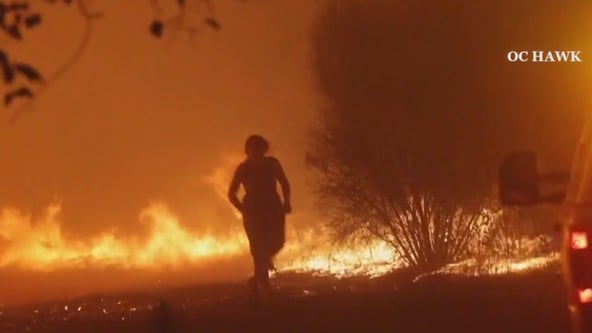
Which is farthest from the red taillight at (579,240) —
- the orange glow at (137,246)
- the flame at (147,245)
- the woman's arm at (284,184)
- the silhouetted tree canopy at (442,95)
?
the orange glow at (137,246)

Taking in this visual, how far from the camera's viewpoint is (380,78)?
20.2 m

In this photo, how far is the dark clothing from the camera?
1485 cm

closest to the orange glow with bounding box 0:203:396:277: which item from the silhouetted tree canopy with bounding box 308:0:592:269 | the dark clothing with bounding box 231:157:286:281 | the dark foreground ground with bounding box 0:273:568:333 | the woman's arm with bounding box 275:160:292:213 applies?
the silhouetted tree canopy with bounding box 308:0:592:269

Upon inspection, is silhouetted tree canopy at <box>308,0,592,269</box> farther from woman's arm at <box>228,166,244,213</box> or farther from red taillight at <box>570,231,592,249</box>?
red taillight at <box>570,231,592,249</box>

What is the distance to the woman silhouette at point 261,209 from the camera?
48.6 feet

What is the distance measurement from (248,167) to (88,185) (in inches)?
419

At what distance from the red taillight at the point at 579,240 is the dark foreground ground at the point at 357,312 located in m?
4.38

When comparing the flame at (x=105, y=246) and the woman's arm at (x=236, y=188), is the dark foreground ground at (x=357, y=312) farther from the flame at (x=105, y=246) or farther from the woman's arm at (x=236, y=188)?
the flame at (x=105, y=246)

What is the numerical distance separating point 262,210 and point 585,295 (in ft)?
24.9

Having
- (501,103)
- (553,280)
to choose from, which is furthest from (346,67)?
(553,280)

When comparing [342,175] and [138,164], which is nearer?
[342,175]

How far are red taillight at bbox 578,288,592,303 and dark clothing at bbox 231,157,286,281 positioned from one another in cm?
744

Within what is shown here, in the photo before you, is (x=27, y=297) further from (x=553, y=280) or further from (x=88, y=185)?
(x=553, y=280)
